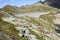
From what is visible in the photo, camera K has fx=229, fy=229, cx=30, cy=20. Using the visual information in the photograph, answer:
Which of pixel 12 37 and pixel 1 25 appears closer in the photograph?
pixel 12 37

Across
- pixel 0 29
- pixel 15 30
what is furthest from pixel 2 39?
pixel 15 30

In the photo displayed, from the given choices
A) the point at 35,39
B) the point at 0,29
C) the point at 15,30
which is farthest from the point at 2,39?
the point at 35,39

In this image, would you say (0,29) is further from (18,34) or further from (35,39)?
(35,39)

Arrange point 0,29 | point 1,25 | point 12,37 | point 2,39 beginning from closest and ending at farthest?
1. point 2,39
2. point 12,37
3. point 0,29
4. point 1,25

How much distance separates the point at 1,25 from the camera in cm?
2836

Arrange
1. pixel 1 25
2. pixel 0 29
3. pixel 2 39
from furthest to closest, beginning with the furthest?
pixel 1 25 < pixel 0 29 < pixel 2 39

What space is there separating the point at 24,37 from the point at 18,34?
34.8 inches

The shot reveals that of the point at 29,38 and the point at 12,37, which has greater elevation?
the point at 12,37

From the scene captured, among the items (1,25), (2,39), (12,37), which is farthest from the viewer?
(1,25)

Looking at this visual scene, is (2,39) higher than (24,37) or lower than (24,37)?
higher

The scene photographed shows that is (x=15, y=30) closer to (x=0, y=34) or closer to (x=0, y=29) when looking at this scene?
(x=0, y=29)

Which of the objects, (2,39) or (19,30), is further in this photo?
(19,30)

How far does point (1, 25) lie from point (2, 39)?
223 inches

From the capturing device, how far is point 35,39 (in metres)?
29.9
